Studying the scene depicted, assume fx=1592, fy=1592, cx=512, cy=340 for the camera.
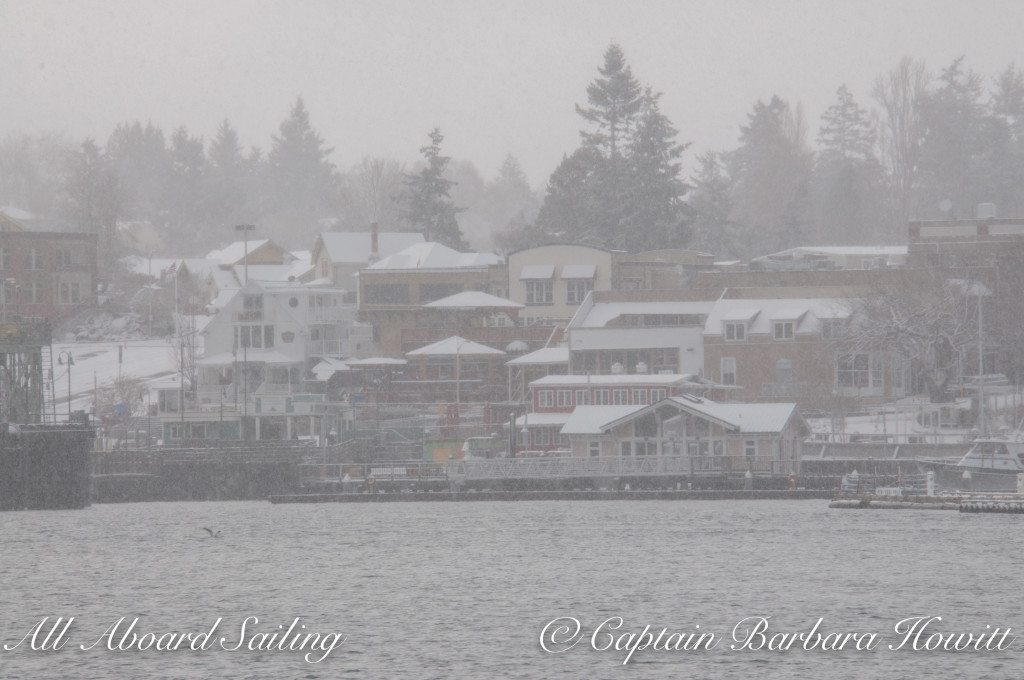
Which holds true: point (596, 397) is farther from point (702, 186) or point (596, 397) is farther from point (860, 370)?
point (702, 186)

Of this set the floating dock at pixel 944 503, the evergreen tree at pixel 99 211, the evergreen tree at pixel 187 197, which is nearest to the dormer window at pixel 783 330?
the floating dock at pixel 944 503

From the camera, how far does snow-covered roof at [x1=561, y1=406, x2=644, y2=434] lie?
7662cm

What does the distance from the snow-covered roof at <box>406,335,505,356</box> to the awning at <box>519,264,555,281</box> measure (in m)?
12.7

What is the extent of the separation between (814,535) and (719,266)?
5961 cm

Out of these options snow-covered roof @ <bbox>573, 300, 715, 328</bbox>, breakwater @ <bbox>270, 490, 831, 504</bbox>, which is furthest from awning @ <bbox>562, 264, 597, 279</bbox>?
breakwater @ <bbox>270, 490, 831, 504</bbox>

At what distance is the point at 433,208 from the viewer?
13162cm

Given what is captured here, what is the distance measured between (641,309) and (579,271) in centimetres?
781

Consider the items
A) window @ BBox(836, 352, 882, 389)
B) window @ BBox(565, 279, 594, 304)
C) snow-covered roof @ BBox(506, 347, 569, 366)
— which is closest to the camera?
window @ BBox(836, 352, 882, 389)

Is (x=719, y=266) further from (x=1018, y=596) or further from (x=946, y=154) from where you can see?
(x=1018, y=596)

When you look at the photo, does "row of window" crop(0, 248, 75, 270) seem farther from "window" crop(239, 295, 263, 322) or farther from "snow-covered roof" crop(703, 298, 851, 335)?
"snow-covered roof" crop(703, 298, 851, 335)

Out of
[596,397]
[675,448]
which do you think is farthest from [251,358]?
[675,448]

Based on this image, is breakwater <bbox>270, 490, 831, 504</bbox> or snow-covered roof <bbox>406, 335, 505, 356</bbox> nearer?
breakwater <bbox>270, 490, 831, 504</bbox>

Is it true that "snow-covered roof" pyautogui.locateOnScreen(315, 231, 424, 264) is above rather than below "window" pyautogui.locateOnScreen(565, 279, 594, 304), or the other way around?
above

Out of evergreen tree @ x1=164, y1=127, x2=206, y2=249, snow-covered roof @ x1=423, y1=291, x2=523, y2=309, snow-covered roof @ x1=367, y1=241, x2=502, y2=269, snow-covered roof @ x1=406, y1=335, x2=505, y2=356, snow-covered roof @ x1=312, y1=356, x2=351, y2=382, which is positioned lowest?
snow-covered roof @ x1=312, y1=356, x2=351, y2=382
